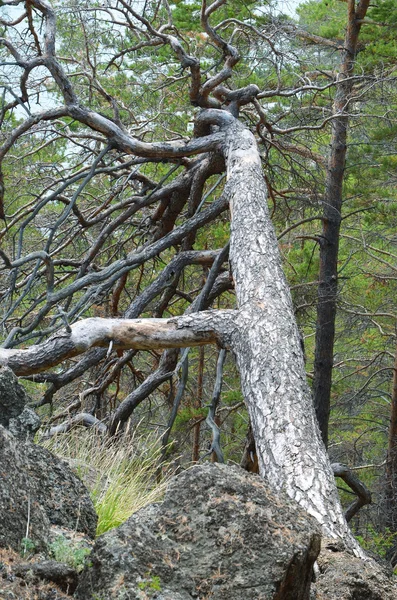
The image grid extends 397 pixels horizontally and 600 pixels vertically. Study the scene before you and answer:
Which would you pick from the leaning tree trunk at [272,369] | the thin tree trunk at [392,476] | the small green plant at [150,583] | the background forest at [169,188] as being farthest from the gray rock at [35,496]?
the thin tree trunk at [392,476]

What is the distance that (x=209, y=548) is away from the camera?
2205 mm

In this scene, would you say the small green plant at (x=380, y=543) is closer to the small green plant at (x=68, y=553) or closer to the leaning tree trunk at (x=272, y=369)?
the leaning tree trunk at (x=272, y=369)

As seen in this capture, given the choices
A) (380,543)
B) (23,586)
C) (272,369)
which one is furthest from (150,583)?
(380,543)

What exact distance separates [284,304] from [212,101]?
3.95m

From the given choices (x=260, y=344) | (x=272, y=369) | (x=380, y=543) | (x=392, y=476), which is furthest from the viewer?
(x=392, y=476)

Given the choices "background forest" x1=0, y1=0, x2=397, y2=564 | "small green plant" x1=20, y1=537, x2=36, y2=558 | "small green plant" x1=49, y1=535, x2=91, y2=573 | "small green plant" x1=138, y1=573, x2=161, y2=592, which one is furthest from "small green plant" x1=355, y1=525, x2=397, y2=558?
"small green plant" x1=138, y1=573, x2=161, y2=592

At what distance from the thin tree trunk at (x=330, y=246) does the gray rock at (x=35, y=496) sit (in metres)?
7.92

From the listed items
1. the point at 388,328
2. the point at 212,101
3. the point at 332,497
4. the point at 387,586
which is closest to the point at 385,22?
the point at 212,101

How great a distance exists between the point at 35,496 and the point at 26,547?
332 millimetres

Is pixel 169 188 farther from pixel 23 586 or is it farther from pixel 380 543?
pixel 23 586

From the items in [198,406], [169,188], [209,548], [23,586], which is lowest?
[23,586]

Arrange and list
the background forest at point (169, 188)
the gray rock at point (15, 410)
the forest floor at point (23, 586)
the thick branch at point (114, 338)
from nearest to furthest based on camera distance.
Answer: the forest floor at point (23, 586), the gray rock at point (15, 410), the thick branch at point (114, 338), the background forest at point (169, 188)

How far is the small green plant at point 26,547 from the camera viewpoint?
2.34 meters

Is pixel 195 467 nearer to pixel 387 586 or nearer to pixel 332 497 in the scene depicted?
pixel 387 586
